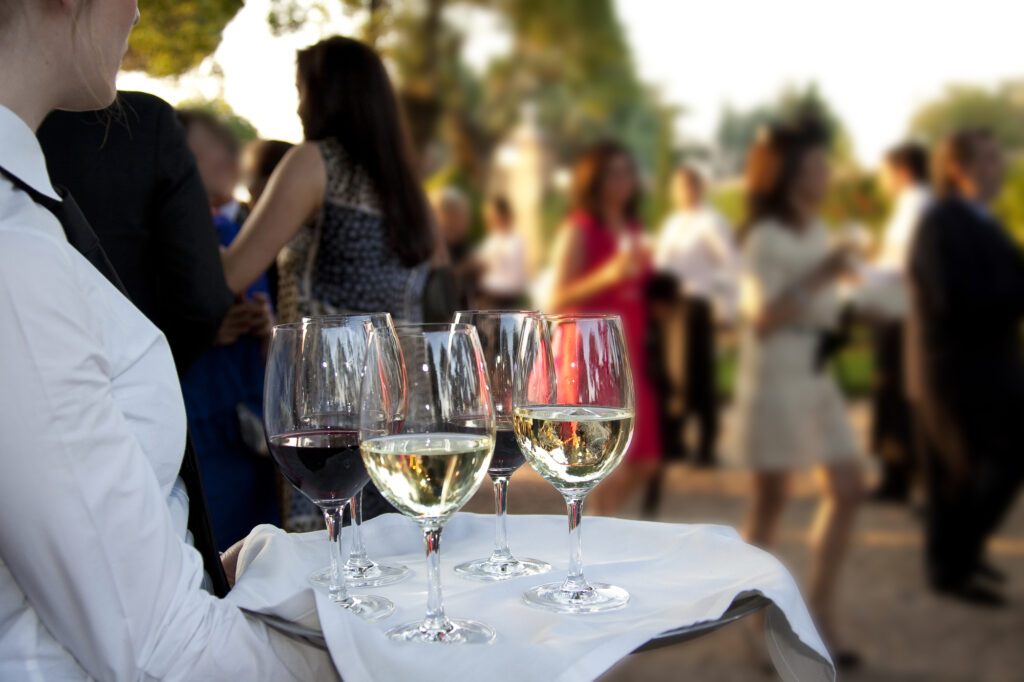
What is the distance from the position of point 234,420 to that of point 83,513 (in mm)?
1087

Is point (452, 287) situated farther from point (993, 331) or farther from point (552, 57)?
point (552, 57)

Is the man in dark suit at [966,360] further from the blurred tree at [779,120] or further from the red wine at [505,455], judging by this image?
the red wine at [505,455]

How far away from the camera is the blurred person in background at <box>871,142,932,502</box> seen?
437 centimetres

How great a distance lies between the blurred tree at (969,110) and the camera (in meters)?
4.38

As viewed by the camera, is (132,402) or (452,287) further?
(452,287)

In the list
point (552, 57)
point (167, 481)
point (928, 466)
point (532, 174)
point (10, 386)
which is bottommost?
point (928, 466)

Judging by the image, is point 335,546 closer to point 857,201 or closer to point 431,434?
point 431,434

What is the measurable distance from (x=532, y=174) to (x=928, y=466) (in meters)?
2.96

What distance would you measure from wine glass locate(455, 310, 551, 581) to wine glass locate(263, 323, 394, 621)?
5.0 inches

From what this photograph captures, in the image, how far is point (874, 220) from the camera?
451cm

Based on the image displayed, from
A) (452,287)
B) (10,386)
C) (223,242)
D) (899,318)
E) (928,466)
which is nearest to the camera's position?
(10,386)

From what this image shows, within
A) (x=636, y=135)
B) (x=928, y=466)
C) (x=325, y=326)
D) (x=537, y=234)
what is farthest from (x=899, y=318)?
(x=325, y=326)

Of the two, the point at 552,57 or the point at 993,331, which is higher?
the point at 552,57

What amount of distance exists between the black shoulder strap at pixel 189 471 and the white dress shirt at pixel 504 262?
4.83 m
